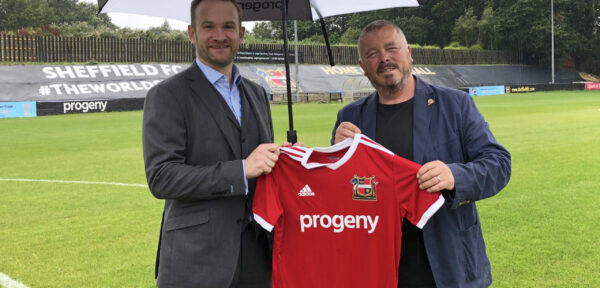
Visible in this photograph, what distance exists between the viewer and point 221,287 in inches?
98.2

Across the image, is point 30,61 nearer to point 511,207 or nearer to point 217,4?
point 511,207

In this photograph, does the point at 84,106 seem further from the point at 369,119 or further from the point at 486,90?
the point at 486,90

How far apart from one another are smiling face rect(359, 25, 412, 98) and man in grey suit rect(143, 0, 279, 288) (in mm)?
643

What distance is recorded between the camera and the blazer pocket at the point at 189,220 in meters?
2.46

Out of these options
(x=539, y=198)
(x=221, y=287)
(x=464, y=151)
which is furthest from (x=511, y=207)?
(x=221, y=287)

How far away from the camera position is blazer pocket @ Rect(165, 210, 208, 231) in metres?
2.46

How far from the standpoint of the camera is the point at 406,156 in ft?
8.98

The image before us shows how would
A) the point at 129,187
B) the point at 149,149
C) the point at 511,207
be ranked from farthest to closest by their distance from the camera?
1. the point at 129,187
2. the point at 511,207
3. the point at 149,149

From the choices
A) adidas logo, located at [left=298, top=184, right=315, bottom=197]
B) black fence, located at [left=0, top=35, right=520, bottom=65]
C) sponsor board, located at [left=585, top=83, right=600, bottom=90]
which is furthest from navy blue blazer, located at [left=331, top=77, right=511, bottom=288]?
sponsor board, located at [left=585, top=83, right=600, bottom=90]

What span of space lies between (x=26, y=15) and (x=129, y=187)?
191 feet

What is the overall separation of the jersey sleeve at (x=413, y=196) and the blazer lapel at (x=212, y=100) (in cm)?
74

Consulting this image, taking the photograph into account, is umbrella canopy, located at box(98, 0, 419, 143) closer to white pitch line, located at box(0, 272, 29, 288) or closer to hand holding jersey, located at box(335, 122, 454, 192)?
hand holding jersey, located at box(335, 122, 454, 192)

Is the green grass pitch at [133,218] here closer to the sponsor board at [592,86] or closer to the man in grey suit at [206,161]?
the man in grey suit at [206,161]

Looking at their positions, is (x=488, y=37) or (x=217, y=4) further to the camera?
(x=488, y=37)
